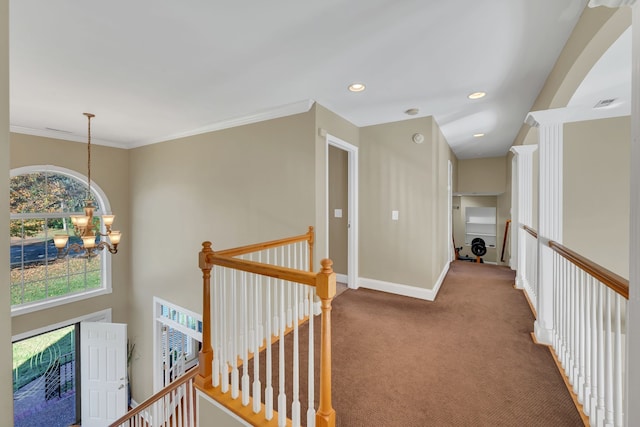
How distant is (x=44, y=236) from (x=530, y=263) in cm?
734

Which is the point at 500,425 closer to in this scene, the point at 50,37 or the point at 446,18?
the point at 446,18

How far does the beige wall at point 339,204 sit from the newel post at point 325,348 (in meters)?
2.88

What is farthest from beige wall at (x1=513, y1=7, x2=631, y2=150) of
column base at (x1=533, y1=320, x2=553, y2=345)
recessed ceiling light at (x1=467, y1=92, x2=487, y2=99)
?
column base at (x1=533, y1=320, x2=553, y2=345)

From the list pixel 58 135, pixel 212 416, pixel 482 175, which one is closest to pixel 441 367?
pixel 212 416

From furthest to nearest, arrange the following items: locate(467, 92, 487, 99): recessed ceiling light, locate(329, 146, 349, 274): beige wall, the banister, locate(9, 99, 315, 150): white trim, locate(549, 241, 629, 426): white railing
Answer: locate(329, 146, 349, 274): beige wall
locate(9, 99, 315, 150): white trim
locate(467, 92, 487, 99): recessed ceiling light
the banister
locate(549, 241, 629, 426): white railing

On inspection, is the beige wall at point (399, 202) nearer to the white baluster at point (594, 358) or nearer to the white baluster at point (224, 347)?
the white baluster at point (594, 358)

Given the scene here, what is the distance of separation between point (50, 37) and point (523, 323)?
15.6 feet

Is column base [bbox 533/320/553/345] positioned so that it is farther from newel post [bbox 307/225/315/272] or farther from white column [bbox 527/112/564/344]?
newel post [bbox 307/225/315/272]

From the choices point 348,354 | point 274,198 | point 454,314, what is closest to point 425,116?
point 274,198

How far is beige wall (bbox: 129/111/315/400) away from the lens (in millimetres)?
3168

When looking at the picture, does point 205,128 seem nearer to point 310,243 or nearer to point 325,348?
point 310,243

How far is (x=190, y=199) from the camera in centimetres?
429

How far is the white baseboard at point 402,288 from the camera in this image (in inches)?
135

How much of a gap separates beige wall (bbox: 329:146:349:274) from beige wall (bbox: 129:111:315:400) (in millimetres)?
1278
